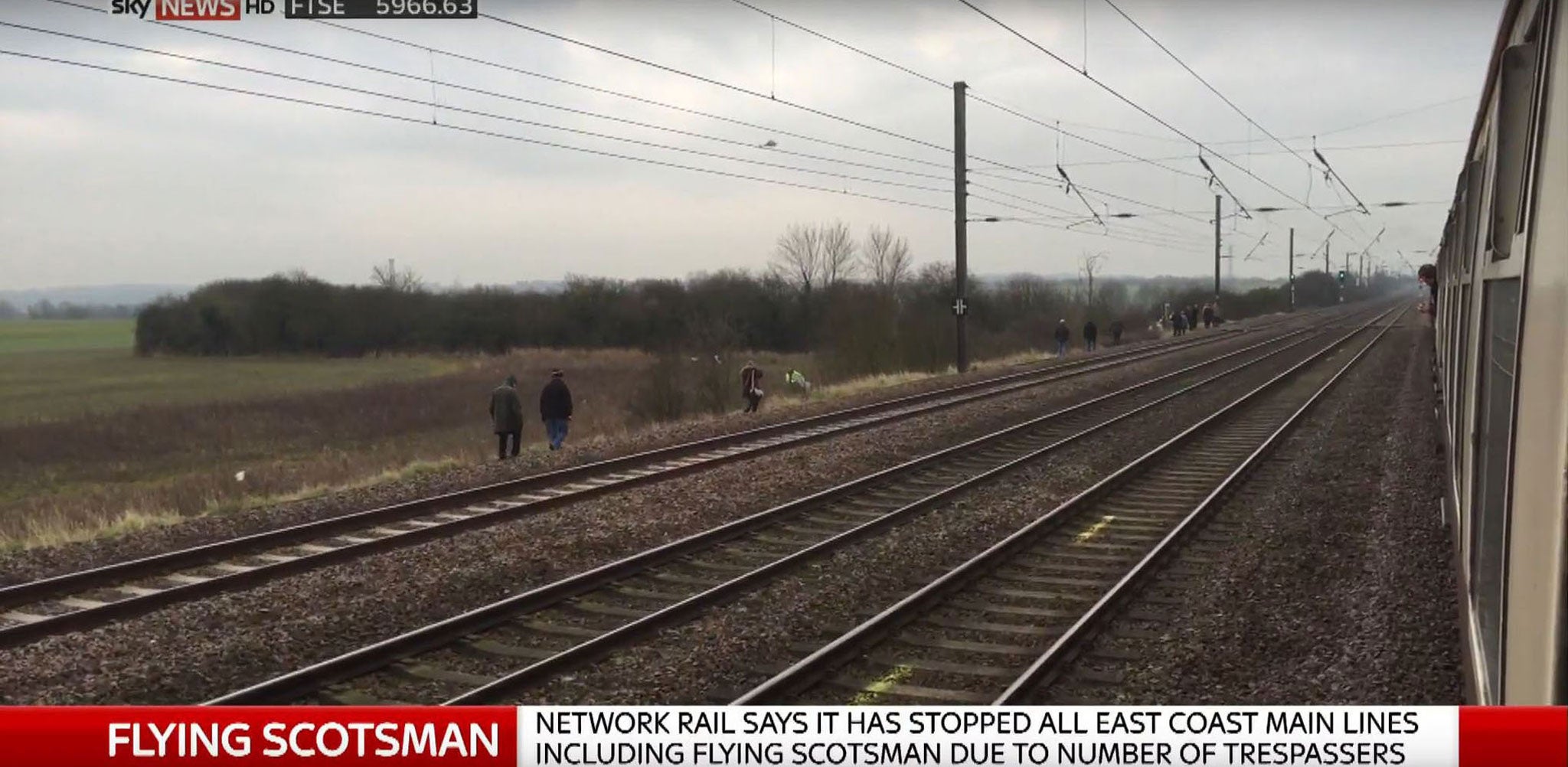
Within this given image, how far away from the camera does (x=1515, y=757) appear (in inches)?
120

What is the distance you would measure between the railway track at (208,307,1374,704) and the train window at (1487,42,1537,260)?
5625mm

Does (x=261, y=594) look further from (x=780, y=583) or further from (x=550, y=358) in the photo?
(x=550, y=358)

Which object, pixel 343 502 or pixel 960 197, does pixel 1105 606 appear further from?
pixel 960 197

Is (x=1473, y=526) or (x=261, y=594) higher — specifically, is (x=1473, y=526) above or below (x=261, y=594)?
above

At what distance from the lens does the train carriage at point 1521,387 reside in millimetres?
2971

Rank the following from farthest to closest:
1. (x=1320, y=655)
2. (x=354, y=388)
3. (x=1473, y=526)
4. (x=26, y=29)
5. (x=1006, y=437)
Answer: (x=354, y=388)
(x=1006, y=437)
(x=26, y=29)
(x=1320, y=655)
(x=1473, y=526)

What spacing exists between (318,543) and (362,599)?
8.26 ft

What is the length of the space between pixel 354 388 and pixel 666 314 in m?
19.4

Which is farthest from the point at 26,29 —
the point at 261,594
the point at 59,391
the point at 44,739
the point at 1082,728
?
the point at 59,391

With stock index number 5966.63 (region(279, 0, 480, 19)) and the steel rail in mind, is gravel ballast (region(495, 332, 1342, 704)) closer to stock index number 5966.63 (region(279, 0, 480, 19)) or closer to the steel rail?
the steel rail

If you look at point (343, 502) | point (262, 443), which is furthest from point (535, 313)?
point (343, 502)

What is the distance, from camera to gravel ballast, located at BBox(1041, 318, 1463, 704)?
7325 mm

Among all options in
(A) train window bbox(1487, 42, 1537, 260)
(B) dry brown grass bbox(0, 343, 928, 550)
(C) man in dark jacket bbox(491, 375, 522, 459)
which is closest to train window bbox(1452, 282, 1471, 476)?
(A) train window bbox(1487, 42, 1537, 260)

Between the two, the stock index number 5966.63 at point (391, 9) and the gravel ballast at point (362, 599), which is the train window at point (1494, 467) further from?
the stock index number 5966.63 at point (391, 9)
